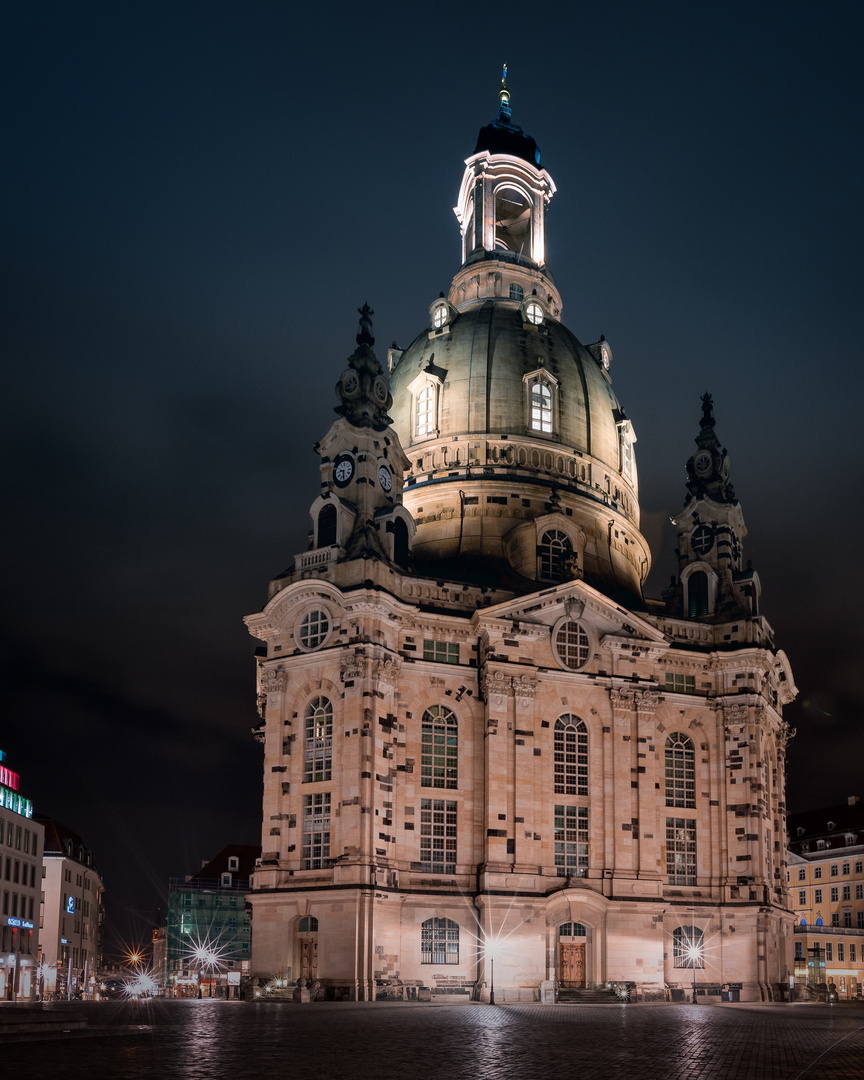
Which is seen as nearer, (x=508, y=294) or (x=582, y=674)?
(x=582, y=674)

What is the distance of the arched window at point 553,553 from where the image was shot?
75.7m

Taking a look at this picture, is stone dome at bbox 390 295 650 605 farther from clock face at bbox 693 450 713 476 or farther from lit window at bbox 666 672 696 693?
lit window at bbox 666 672 696 693

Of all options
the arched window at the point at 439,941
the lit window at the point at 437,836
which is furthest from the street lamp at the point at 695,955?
the lit window at the point at 437,836

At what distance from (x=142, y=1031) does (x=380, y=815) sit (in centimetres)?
3010

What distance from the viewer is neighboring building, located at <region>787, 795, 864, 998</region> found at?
10650cm

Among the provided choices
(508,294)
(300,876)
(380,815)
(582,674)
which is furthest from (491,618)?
(508,294)

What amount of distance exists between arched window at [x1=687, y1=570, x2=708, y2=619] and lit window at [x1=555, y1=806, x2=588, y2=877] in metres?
18.3

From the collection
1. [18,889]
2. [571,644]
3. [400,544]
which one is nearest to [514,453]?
[400,544]

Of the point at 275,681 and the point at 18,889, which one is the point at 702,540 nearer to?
the point at 275,681

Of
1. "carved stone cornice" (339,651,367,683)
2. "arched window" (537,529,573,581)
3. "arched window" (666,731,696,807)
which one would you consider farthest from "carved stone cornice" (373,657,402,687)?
"arched window" (666,731,696,807)

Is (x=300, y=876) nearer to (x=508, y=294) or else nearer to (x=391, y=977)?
(x=391, y=977)

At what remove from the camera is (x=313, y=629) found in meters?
68.7

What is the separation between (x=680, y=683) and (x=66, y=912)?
7055 centimetres

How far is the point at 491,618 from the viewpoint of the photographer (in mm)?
70125
